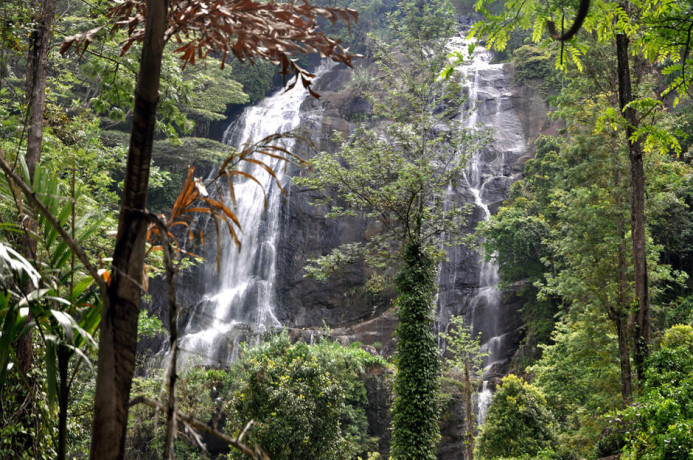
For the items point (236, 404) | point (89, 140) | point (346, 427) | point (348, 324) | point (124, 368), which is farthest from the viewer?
point (348, 324)

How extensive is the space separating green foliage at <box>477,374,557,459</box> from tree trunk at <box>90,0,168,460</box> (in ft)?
30.9

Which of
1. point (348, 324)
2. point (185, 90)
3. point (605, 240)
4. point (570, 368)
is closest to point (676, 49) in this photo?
point (185, 90)

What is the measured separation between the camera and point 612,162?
11.2 m

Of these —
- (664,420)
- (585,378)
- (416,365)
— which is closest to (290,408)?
(416,365)

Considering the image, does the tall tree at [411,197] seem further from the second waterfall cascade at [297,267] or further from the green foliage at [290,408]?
the second waterfall cascade at [297,267]

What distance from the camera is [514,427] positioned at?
365 inches

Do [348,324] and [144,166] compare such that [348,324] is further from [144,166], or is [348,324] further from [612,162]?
[144,166]

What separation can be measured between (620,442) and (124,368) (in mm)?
8419

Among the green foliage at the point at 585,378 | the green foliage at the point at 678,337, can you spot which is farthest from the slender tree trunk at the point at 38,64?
the green foliage at the point at 585,378

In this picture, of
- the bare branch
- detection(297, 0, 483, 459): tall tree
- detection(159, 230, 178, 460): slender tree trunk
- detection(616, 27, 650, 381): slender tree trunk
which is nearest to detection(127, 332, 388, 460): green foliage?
detection(297, 0, 483, 459): tall tree

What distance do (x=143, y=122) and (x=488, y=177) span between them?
843 inches

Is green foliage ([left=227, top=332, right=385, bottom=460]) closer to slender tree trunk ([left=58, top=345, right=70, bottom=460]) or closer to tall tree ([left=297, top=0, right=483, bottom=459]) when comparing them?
tall tree ([left=297, top=0, right=483, bottom=459])

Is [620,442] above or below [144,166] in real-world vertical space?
below

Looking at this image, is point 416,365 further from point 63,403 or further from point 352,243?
point 63,403
